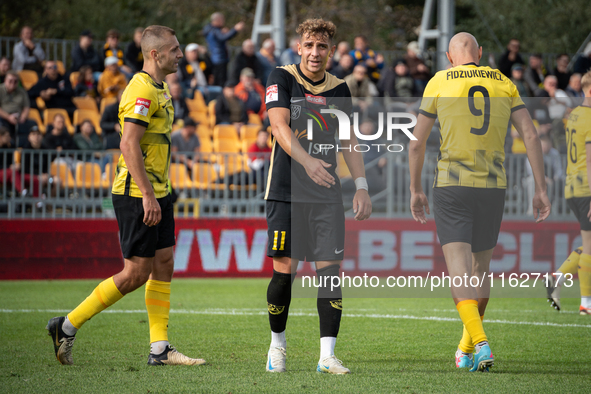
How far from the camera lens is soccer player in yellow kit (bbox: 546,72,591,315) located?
750cm

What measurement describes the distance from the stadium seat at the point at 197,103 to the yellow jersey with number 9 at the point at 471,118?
1086 cm

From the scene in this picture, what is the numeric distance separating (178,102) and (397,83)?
4.85 meters

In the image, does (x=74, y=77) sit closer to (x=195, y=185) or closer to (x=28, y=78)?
(x=28, y=78)

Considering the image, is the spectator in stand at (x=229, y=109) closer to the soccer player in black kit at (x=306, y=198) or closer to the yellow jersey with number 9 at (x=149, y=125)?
the yellow jersey with number 9 at (x=149, y=125)

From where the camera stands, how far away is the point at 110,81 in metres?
14.6

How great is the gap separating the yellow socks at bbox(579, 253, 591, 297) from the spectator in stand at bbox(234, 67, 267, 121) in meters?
8.58

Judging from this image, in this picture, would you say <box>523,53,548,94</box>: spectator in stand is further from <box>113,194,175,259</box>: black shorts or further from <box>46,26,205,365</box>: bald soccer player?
<box>113,194,175,259</box>: black shorts

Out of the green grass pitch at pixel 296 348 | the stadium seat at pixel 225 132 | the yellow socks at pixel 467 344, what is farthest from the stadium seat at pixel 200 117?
the yellow socks at pixel 467 344

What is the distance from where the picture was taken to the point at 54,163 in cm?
1150

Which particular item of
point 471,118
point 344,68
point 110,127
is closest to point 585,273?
point 471,118

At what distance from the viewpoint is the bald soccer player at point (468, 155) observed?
187 inches

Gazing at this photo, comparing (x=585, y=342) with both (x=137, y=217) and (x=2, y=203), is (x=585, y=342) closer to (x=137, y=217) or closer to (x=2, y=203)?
(x=137, y=217)

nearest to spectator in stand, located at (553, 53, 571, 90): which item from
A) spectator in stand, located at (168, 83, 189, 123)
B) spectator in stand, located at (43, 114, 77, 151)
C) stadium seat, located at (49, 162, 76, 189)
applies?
spectator in stand, located at (168, 83, 189, 123)

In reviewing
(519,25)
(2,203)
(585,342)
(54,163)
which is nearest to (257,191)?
(54,163)
